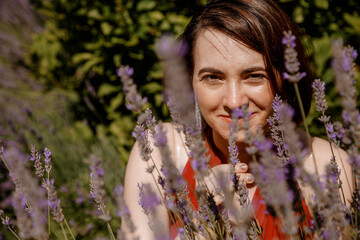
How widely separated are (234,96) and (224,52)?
20cm

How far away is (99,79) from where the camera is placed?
3254mm

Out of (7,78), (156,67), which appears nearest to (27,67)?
(7,78)

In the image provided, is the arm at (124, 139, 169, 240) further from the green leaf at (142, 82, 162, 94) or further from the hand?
the green leaf at (142, 82, 162, 94)

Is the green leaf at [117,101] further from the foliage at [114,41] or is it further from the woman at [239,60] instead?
the woman at [239,60]

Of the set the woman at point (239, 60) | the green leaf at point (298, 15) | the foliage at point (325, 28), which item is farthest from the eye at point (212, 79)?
the green leaf at point (298, 15)

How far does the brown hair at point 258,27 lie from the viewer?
148cm

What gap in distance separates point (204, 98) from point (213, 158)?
20.7 inches

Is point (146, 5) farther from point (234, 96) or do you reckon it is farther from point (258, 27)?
point (234, 96)

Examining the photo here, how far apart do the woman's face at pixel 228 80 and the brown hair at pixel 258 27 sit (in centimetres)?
3

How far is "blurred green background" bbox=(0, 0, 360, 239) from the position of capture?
2217 mm

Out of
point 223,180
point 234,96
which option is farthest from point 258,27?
point 223,180

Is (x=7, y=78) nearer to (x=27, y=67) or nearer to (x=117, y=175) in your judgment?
(x=27, y=67)

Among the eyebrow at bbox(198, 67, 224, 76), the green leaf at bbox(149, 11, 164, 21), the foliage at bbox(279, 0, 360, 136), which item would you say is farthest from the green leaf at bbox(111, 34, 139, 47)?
the eyebrow at bbox(198, 67, 224, 76)

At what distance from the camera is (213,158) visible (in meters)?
1.98
